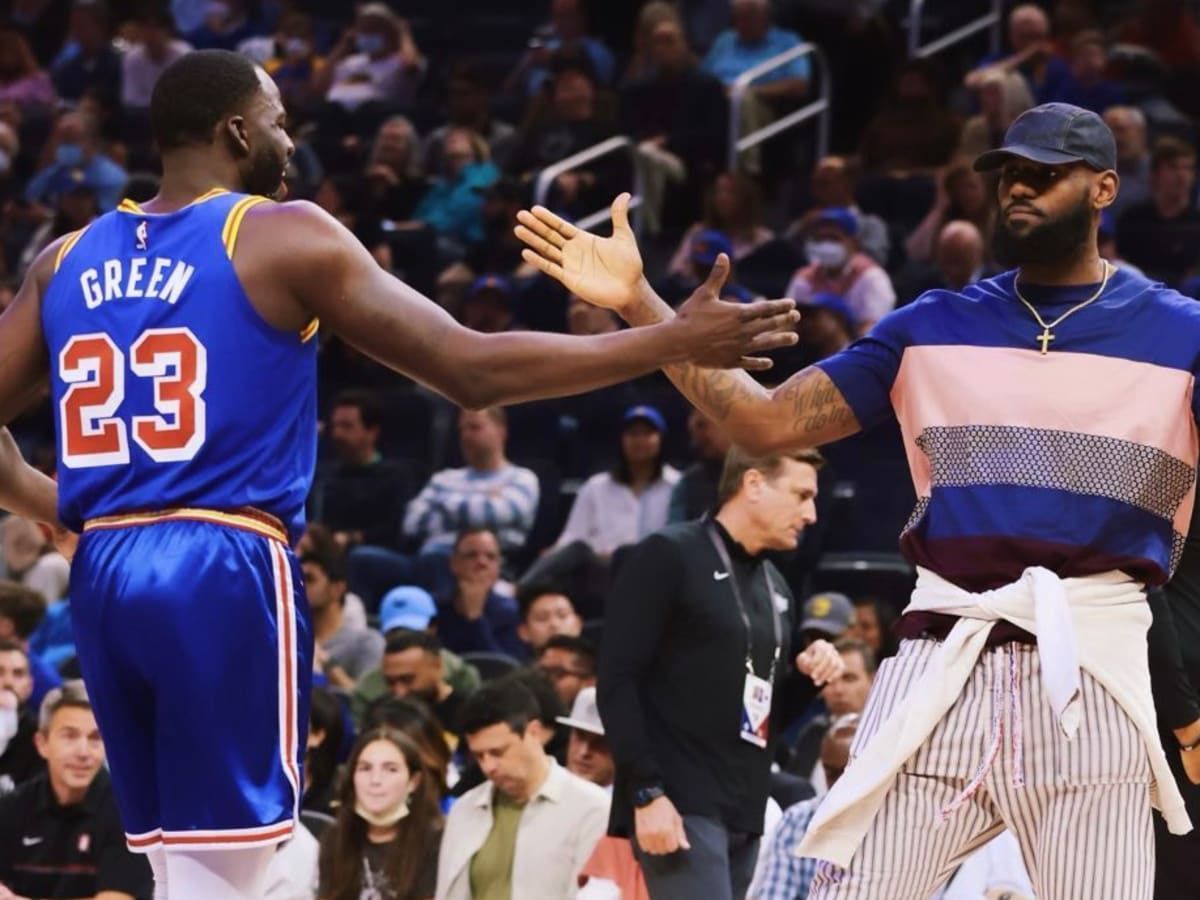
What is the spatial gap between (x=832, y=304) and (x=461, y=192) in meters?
4.15

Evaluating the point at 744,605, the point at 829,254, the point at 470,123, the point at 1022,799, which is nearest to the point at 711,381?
the point at 1022,799

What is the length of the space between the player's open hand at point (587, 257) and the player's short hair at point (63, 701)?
13.6ft

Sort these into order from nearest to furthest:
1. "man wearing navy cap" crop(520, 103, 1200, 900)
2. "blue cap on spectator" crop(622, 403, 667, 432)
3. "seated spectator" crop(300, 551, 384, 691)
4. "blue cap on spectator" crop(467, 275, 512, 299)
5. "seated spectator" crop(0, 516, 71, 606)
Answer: "man wearing navy cap" crop(520, 103, 1200, 900)
"seated spectator" crop(300, 551, 384, 691)
"blue cap on spectator" crop(622, 403, 667, 432)
"seated spectator" crop(0, 516, 71, 606)
"blue cap on spectator" crop(467, 275, 512, 299)

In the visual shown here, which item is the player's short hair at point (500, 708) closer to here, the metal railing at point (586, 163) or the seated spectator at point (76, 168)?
the metal railing at point (586, 163)

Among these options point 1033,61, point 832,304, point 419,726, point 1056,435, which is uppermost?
point 1056,435

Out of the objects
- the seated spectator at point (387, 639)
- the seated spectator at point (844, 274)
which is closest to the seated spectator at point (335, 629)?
the seated spectator at point (387, 639)

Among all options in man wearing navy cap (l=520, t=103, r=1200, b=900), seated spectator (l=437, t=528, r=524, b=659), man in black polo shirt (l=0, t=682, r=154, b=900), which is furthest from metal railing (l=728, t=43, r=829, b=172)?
man wearing navy cap (l=520, t=103, r=1200, b=900)

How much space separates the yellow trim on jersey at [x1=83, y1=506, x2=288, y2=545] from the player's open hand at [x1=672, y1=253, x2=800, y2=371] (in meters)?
0.86

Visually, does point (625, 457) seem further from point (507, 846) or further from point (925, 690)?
point (925, 690)

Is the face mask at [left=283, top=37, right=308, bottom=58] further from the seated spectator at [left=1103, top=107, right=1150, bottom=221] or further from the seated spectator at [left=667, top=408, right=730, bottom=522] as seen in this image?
the seated spectator at [left=667, top=408, right=730, bottom=522]

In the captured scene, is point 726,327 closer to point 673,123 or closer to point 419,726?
point 419,726

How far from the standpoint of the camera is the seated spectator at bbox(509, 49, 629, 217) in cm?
1519

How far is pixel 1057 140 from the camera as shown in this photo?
190 inches

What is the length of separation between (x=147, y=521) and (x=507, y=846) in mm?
4023
